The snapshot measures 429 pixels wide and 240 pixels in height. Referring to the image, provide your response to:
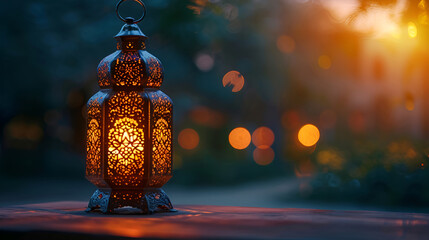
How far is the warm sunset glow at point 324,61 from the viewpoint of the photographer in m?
20.6

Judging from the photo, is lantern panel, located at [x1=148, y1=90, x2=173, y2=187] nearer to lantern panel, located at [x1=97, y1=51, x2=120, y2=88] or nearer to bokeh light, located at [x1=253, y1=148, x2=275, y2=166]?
lantern panel, located at [x1=97, y1=51, x2=120, y2=88]

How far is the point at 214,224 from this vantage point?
363 cm

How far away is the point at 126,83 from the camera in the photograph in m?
4.29

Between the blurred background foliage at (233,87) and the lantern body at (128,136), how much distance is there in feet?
4.90

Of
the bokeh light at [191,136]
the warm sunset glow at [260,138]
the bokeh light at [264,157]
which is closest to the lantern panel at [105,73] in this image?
the bokeh light at [191,136]

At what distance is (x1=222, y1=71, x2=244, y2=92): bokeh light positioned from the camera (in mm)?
17812

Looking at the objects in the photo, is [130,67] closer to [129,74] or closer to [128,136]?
[129,74]

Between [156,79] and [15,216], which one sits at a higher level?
[156,79]

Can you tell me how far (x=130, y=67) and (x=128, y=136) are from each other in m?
0.49

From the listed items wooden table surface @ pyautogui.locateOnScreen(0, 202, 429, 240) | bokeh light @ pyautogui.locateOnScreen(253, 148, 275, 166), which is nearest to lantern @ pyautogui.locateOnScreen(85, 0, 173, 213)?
wooden table surface @ pyautogui.locateOnScreen(0, 202, 429, 240)

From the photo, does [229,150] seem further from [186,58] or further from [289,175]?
[186,58]

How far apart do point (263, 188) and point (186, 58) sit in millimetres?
3923

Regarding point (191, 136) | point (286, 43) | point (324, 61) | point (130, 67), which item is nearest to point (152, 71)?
point (130, 67)

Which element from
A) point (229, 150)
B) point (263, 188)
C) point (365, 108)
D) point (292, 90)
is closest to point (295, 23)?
point (292, 90)
